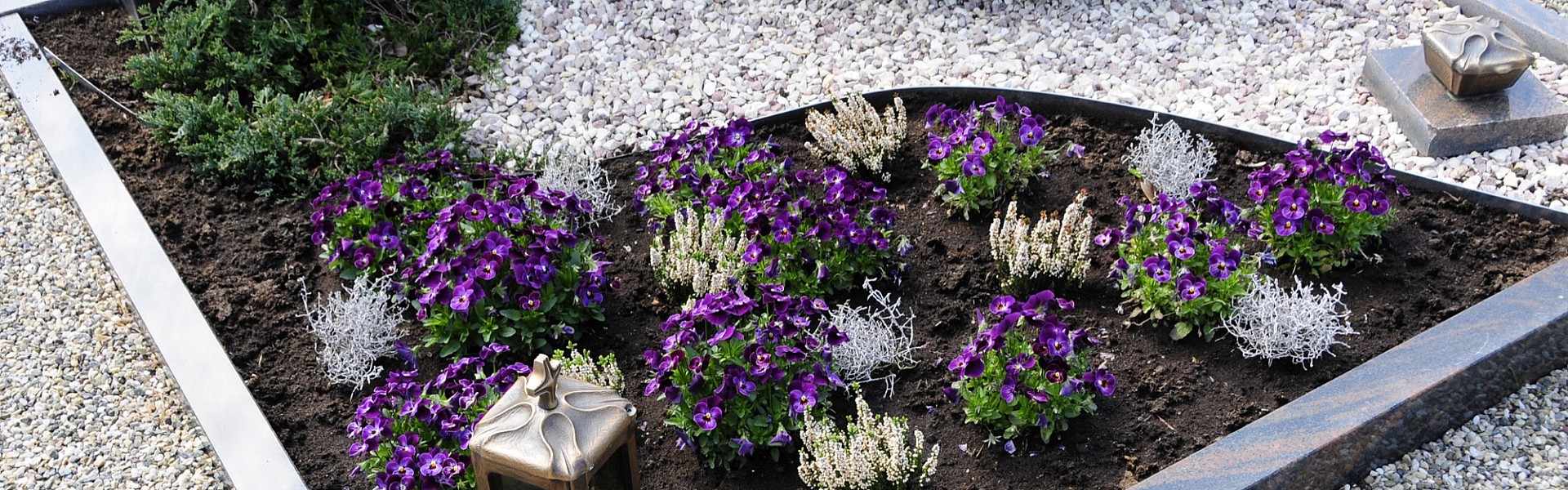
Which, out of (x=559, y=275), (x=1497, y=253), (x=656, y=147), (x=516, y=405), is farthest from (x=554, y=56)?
(x=1497, y=253)

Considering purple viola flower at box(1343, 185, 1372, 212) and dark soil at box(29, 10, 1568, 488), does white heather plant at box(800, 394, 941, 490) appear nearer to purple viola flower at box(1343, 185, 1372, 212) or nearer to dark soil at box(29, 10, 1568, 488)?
dark soil at box(29, 10, 1568, 488)

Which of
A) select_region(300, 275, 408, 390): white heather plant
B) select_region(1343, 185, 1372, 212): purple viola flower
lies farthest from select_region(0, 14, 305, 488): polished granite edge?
select_region(1343, 185, 1372, 212): purple viola flower

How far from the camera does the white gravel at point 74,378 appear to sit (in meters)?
4.19

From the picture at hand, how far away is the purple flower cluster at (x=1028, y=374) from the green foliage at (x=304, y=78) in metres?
2.60

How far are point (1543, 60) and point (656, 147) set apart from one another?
3.85m

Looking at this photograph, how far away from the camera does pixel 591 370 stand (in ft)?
12.9

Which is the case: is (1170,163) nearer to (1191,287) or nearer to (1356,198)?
(1356,198)

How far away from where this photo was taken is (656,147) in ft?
16.5

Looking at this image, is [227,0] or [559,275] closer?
[559,275]

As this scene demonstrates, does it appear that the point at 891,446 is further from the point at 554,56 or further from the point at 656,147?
the point at 554,56

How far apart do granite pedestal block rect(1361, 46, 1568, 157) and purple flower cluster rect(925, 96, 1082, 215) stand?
1385mm

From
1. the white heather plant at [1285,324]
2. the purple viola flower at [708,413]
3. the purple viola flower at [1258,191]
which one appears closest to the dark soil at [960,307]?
the white heather plant at [1285,324]

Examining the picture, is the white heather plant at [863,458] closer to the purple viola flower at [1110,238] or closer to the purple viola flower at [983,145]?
the purple viola flower at [1110,238]

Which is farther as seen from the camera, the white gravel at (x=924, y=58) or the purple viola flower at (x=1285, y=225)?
the white gravel at (x=924, y=58)
